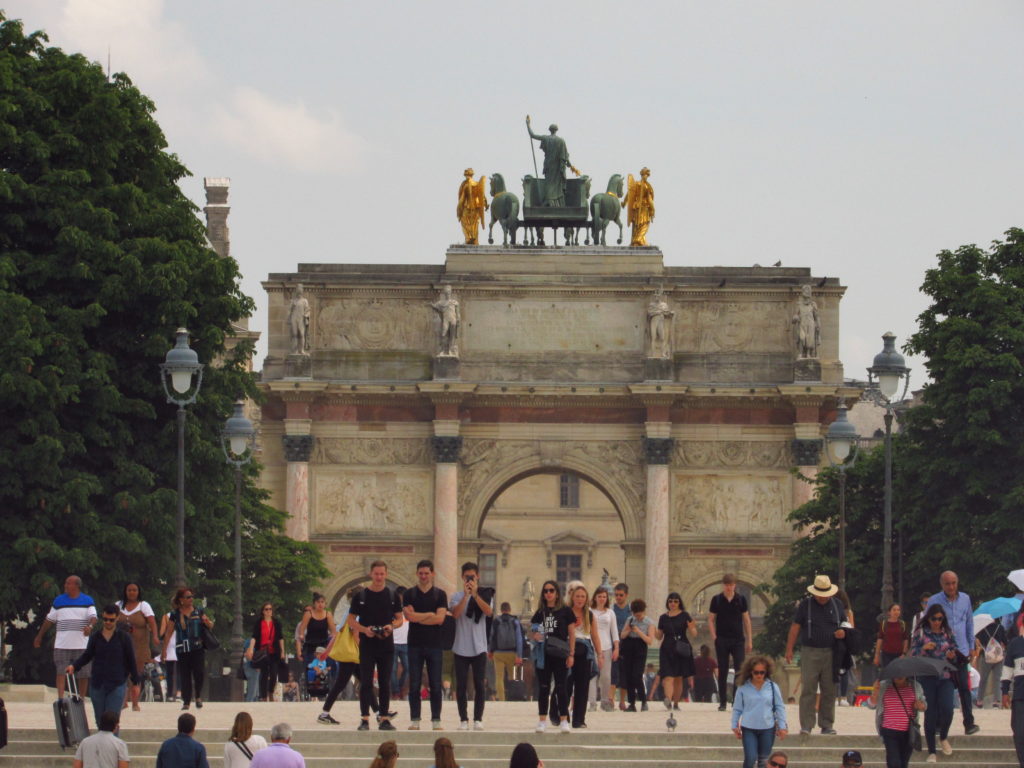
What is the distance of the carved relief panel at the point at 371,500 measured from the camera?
224ft

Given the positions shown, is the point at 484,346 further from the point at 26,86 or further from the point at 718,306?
the point at 26,86

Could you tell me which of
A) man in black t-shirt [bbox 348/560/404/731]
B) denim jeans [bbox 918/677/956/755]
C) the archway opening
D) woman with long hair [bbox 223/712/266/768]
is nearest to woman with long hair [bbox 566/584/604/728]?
man in black t-shirt [bbox 348/560/404/731]

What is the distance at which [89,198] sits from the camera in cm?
4394

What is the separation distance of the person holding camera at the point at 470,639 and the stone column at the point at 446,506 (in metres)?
37.5

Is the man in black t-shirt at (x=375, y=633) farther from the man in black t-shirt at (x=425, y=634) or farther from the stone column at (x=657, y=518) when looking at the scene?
the stone column at (x=657, y=518)

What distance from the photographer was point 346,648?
3055 centimetres

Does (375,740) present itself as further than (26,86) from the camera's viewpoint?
No

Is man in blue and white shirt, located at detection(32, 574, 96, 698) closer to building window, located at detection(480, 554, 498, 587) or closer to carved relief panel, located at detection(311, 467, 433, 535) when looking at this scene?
carved relief panel, located at detection(311, 467, 433, 535)

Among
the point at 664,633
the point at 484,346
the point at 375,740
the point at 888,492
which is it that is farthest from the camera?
the point at 484,346

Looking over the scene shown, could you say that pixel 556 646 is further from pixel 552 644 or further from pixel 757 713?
pixel 757 713

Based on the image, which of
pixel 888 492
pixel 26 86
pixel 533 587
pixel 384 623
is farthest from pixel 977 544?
pixel 533 587

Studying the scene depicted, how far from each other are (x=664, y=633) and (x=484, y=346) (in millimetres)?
34558

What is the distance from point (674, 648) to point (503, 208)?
36306 mm

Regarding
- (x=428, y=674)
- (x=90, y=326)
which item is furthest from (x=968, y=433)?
(x=428, y=674)
